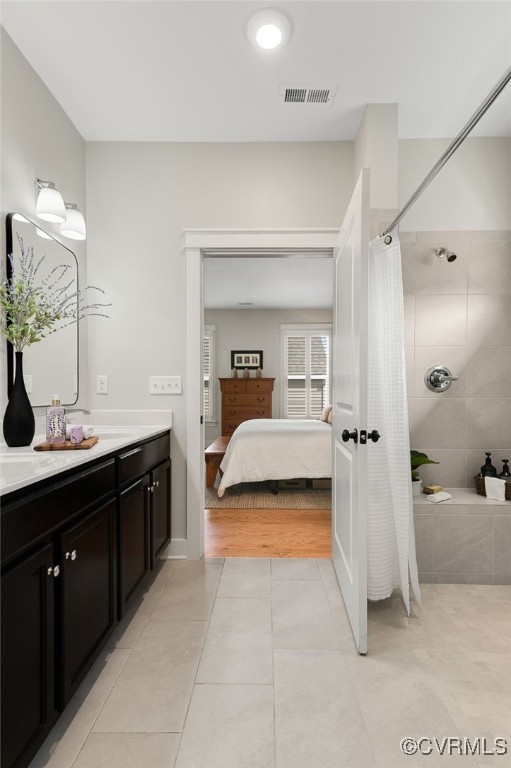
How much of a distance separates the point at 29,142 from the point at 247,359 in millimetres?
5904

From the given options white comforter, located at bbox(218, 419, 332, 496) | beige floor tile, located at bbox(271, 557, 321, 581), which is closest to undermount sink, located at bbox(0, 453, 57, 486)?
beige floor tile, located at bbox(271, 557, 321, 581)

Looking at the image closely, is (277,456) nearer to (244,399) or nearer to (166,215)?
(166,215)

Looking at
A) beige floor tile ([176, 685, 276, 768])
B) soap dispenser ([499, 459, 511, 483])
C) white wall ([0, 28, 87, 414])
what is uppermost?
white wall ([0, 28, 87, 414])

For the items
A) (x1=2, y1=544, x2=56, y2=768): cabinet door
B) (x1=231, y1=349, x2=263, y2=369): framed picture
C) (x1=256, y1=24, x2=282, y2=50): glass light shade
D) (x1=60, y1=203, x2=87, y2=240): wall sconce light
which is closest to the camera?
(x1=2, y1=544, x2=56, y2=768): cabinet door

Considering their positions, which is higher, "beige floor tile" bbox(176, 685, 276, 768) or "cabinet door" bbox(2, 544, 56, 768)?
"cabinet door" bbox(2, 544, 56, 768)

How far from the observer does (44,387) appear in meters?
2.33

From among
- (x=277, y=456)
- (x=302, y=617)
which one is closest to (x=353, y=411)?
(x=302, y=617)

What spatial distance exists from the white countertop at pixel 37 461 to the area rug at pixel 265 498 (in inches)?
89.7

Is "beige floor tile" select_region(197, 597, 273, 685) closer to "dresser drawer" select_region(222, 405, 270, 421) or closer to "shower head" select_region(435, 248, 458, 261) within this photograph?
"shower head" select_region(435, 248, 458, 261)

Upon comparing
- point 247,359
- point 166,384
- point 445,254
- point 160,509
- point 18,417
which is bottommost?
point 160,509

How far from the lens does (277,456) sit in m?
4.68

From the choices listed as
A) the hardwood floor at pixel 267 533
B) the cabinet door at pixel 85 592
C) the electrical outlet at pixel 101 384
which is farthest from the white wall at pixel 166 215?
the cabinet door at pixel 85 592

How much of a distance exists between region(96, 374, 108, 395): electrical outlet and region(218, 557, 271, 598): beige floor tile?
54.5 inches

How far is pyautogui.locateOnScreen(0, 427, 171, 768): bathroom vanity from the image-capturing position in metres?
1.13
